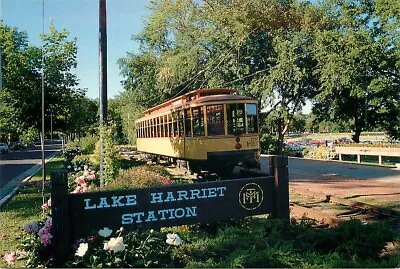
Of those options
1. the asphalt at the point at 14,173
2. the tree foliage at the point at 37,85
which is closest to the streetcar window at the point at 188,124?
the tree foliage at the point at 37,85

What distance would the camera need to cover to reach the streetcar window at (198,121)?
1077cm

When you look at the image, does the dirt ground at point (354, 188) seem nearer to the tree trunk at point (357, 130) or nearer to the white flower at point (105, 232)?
the white flower at point (105, 232)

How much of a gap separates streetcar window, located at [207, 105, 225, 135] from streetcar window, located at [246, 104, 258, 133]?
0.69 metres

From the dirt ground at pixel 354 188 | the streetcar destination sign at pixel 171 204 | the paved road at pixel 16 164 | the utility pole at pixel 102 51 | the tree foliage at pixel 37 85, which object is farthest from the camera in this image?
the paved road at pixel 16 164

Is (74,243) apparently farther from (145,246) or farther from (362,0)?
(362,0)

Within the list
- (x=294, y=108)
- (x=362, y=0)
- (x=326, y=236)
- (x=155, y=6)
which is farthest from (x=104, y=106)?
(x=362, y=0)

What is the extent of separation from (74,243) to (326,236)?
252 cm

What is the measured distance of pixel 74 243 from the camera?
164 inches

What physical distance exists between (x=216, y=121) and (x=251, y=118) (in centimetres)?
97

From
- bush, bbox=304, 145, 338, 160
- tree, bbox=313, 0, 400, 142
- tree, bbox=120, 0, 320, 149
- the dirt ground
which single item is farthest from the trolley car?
tree, bbox=313, 0, 400, 142

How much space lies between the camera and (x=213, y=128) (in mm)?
10922

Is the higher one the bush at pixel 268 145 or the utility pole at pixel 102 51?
the utility pole at pixel 102 51

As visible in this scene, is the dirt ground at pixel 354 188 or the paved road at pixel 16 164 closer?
the dirt ground at pixel 354 188

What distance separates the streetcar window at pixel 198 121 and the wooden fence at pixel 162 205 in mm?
5688
